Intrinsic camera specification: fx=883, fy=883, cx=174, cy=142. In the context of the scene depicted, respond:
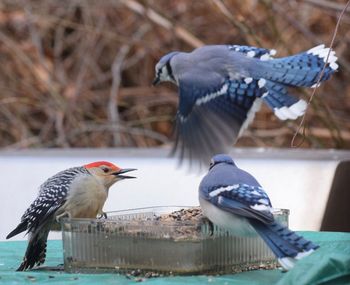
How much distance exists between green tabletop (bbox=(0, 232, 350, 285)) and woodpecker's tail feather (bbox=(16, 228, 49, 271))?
5 cm

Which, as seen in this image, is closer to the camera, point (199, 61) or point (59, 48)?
point (199, 61)

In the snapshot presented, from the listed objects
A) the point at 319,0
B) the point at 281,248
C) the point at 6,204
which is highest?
the point at 319,0

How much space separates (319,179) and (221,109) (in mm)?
826

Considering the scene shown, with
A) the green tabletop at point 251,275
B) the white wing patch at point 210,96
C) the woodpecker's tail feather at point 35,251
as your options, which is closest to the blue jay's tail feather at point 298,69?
the white wing patch at point 210,96

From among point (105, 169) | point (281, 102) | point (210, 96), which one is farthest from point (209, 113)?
point (105, 169)

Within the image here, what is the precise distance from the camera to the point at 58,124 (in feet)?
23.1

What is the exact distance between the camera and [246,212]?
2432mm

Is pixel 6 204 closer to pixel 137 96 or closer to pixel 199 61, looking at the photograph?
pixel 199 61

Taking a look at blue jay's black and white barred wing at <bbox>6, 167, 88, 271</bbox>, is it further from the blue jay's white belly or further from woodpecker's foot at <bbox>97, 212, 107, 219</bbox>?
the blue jay's white belly

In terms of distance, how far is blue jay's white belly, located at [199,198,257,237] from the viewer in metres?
2.50

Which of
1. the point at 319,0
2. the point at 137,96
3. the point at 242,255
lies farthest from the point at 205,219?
the point at 137,96

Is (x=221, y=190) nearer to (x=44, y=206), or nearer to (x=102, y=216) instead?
(x=102, y=216)

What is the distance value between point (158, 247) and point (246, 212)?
281mm

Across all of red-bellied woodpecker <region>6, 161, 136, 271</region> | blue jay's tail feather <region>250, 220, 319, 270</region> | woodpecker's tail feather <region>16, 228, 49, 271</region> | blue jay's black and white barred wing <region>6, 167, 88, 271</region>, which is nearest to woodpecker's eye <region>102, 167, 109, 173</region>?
red-bellied woodpecker <region>6, 161, 136, 271</region>
